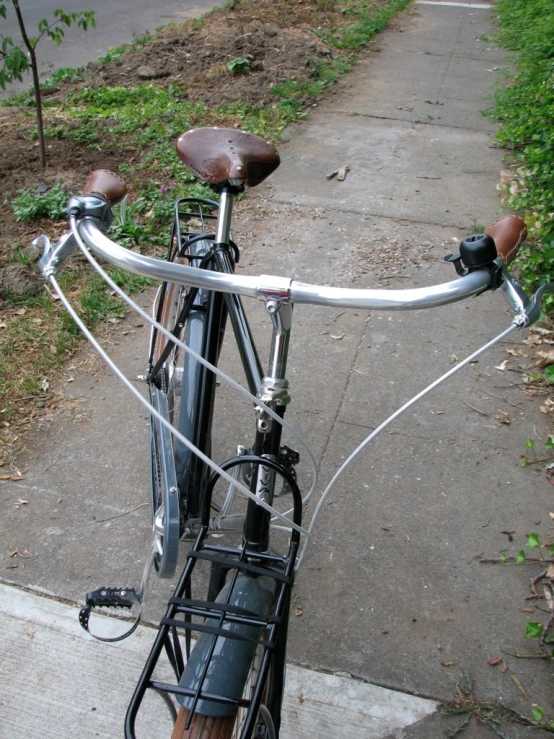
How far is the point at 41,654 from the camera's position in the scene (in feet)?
7.91

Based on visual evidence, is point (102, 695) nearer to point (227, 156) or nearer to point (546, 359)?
point (227, 156)

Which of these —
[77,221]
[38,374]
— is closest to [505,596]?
[77,221]

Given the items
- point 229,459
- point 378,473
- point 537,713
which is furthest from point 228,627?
point 378,473

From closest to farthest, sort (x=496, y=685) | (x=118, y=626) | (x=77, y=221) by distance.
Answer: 1. (x=77, y=221)
2. (x=496, y=685)
3. (x=118, y=626)

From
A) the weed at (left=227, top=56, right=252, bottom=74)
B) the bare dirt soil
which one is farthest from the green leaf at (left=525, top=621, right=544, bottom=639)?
the weed at (left=227, top=56, right=252, bottom=74)

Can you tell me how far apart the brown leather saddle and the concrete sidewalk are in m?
1.39

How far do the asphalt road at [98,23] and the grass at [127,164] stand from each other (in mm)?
738

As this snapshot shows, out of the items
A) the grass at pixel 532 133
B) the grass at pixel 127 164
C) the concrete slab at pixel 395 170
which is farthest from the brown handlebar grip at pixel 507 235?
the concrete slab at pixel 395 170

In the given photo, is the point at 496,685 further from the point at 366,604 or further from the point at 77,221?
the point at 77,221

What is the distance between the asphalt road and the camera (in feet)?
31.1

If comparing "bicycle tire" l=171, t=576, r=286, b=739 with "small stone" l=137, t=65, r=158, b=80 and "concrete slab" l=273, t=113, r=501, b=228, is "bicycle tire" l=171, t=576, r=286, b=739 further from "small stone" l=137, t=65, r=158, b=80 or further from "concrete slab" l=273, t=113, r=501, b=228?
"small stone" l=137, t=65, r=158, b=80

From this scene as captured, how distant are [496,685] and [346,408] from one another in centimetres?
154

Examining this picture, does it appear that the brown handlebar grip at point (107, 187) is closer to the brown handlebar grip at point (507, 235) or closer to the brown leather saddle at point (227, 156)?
the brown leather saddle at point (227, 156)

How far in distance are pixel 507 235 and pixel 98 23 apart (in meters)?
11.6
